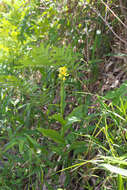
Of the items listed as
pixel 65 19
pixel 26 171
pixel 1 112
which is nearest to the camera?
pixel 26 171

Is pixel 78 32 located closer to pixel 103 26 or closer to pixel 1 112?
pixel 103 26

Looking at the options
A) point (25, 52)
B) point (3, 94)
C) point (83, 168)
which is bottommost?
point (83, 168)

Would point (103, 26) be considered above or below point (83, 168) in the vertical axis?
above

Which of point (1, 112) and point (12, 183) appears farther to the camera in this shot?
point (1, 112)

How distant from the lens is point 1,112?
1.43m

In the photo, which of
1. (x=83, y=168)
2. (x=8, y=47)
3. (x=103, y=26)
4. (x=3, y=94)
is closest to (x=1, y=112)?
(x=3, y=94)

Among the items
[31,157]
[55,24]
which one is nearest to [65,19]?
[55,24]

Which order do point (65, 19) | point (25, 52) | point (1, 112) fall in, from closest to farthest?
1. point (1, 112)
2. point (25, 52)
3. point (65, 19)

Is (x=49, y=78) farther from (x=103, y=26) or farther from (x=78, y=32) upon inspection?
(x=103, y=26)

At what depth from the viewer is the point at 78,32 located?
5.70 ft

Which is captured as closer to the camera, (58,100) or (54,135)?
(54,135)

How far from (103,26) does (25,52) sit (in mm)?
654

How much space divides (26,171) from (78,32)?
3.75 feet

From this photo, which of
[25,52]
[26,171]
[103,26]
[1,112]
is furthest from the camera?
[25,52]
